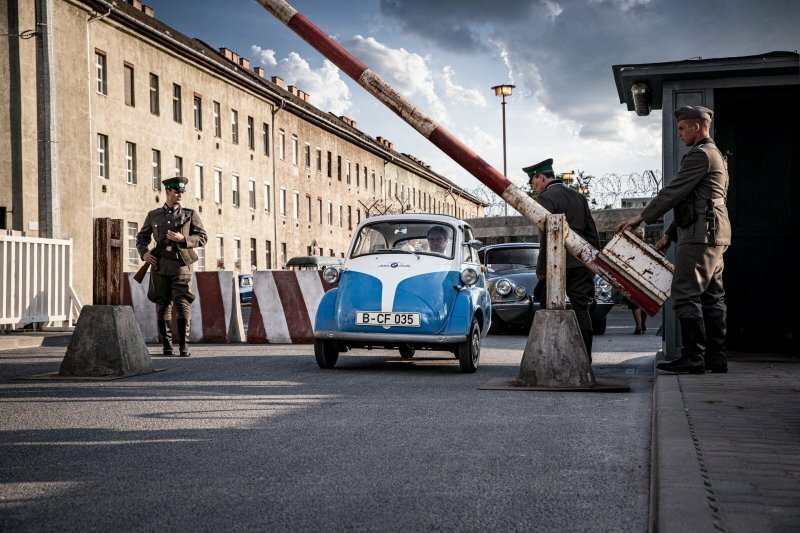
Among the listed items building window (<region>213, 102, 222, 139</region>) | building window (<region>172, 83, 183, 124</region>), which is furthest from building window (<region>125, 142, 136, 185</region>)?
building window (<region>213, 102, 222, 139</region>)

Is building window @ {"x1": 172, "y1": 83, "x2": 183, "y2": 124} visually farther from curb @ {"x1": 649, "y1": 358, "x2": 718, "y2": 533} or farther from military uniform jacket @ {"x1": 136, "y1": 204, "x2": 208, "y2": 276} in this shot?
curb @ {"x1": 649, "y1": 358, "x2": 718, "y2": 533}

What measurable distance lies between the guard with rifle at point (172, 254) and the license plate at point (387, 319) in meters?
2.79

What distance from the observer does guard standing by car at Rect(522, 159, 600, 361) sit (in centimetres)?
898

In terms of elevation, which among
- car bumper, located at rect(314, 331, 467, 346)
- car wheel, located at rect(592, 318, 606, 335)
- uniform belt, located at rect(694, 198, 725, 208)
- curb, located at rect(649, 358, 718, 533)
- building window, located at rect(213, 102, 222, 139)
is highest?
building window, located at rect(213, 102, 222, 139)


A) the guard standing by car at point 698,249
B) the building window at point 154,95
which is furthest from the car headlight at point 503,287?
the building window at point 154,95

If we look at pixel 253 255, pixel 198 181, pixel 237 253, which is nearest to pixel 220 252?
pixel 237 253

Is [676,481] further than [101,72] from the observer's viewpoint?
No

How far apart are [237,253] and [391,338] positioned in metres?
37.5

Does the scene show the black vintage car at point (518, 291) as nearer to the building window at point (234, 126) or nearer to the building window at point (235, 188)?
the building window at point (235, 188)

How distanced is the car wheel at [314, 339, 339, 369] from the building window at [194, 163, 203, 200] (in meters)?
32.8

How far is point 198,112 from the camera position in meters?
43.1

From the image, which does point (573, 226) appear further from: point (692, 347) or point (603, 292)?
point (603, 292)

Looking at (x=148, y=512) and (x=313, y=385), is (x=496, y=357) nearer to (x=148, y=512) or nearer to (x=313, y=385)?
(x=313, y=385)

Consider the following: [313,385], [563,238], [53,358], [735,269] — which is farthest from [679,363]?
[53,358]
